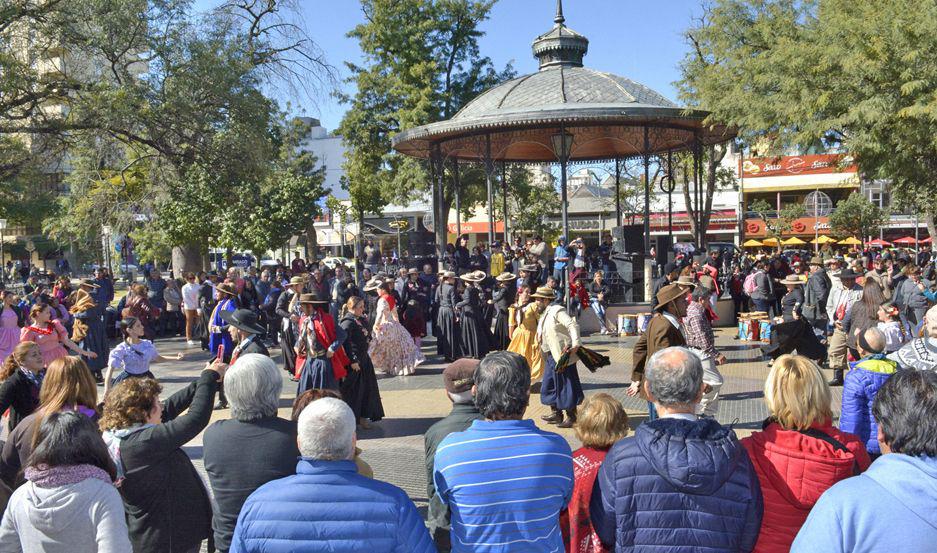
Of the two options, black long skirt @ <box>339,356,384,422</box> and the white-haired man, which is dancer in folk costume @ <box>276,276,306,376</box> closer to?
black long skirt @ <box>339,356,384,422</box>

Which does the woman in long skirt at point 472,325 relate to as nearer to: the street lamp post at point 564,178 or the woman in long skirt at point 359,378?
the street lamp post at point 564,178

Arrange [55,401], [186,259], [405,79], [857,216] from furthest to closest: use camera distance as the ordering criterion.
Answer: [857,216] < [405,79] < [186,259] < [55,401]

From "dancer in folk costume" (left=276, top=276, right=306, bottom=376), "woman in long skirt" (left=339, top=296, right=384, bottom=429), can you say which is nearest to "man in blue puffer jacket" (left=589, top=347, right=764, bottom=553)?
"woman in long skirt" (left=339, top=296, right=384, bottom=429)

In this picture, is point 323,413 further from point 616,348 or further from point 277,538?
point 616,348

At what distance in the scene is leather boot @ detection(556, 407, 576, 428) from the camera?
28.0ft

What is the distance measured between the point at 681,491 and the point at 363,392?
6.34m

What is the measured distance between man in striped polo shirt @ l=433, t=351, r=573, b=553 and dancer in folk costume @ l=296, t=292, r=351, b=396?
17.0ft

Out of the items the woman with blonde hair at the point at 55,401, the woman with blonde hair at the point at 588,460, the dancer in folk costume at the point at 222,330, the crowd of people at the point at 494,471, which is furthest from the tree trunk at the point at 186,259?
the woman with blonde hair at the point at 588,460

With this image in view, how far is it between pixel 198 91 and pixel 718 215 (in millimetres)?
45361

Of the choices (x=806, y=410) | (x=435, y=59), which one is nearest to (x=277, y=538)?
(x=806, y=410)

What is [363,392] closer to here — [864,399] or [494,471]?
[864,399]

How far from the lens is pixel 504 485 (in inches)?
116

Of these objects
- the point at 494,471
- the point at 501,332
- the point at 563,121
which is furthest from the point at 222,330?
the point at 563,121

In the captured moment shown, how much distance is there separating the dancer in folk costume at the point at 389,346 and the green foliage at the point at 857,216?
39100 millimetres
